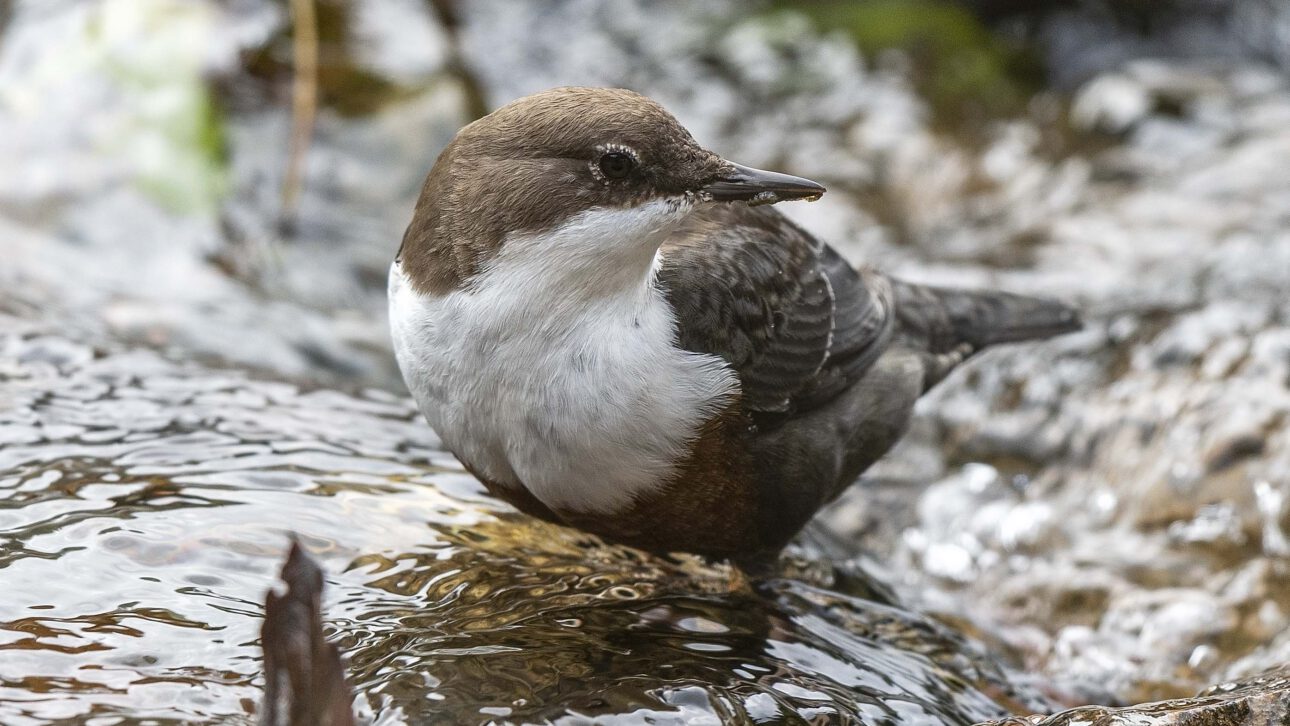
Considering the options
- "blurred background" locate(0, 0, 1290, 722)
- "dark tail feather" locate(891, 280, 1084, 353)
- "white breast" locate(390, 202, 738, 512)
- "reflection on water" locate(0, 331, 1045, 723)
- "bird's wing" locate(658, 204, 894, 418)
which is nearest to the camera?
"reflection on water" locate(0, 331, 1045, 723)

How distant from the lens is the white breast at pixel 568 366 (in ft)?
10.1

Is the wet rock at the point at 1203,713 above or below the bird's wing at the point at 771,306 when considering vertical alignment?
below

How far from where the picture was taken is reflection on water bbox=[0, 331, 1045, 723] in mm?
2611

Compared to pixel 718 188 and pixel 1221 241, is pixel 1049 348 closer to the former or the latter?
pixel 1221 241

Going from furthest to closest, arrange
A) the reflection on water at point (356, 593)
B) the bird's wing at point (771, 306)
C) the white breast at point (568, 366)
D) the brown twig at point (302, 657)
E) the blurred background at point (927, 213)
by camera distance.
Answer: the blurred background at point (927, 213) < the bird's wing at point (771, 306) < the white breast at point (568, 366) < the reflection on water at point (356, 593) < the brown twig at point (302, 657)

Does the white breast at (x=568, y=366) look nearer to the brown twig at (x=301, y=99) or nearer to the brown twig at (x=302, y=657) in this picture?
the brown twig at (x=302, y=657)

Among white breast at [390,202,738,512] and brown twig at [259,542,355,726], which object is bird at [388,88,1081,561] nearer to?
white breast at [390,202,738,512]

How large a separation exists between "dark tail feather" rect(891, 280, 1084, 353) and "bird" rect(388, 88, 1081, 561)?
1.18 meters

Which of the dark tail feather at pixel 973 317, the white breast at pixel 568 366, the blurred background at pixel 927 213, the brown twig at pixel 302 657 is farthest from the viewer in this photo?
the blurred background at pixel 927 213

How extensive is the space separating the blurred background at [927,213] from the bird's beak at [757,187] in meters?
1.64

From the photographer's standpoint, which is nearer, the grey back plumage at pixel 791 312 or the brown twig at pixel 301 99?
the grey back plumage at pixel 791 312

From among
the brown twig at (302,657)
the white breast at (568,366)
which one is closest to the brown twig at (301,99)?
the white breast at (568,366)

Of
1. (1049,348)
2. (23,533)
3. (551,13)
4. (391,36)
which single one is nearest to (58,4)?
(391,36)

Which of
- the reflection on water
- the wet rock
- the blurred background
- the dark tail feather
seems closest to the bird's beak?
the reflection on water
